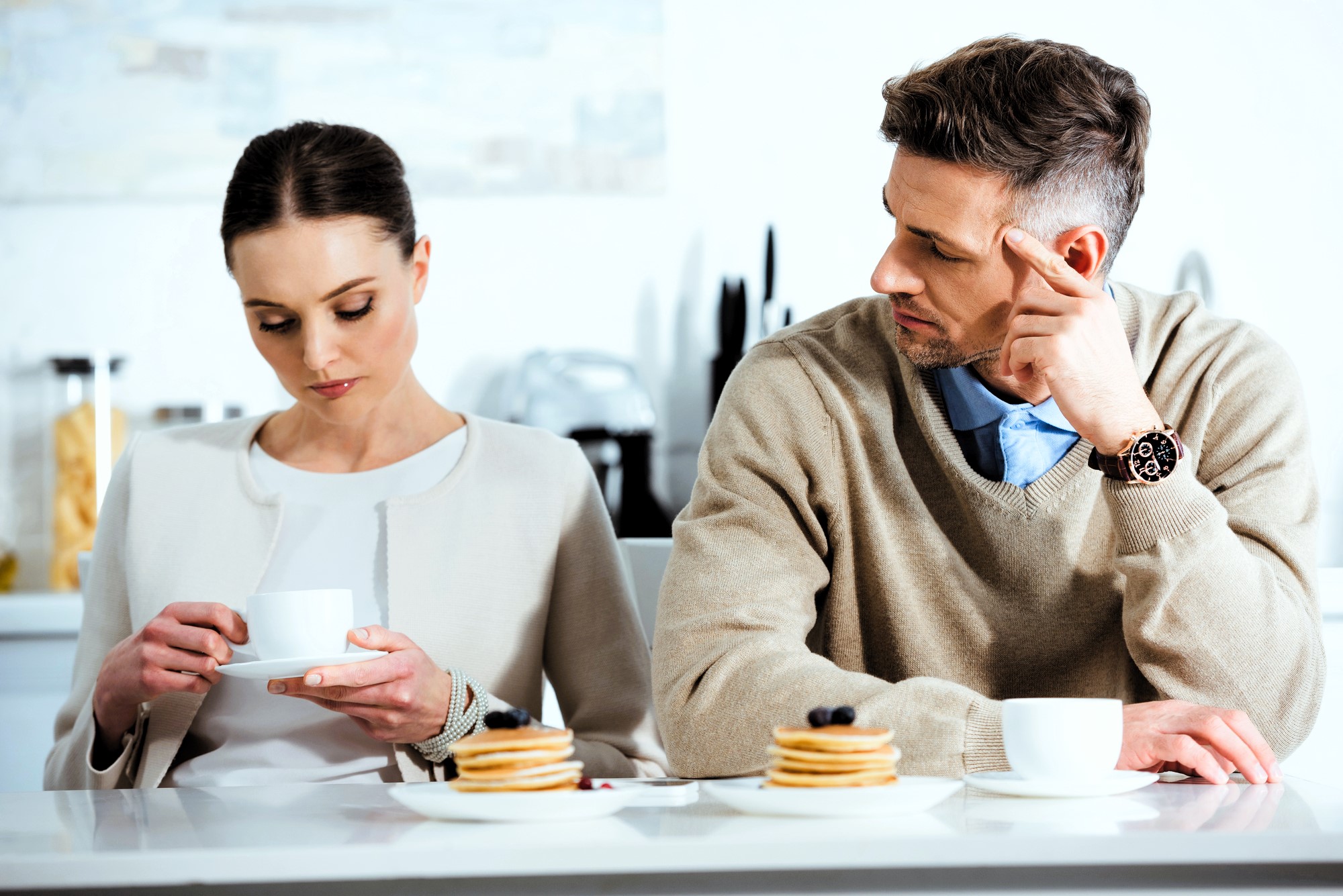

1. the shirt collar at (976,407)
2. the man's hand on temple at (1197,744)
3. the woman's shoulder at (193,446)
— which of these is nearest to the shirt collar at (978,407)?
the shirt collar at (976,407)

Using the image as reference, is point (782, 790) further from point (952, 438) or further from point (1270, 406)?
point (1270, 406)

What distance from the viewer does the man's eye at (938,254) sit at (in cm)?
131

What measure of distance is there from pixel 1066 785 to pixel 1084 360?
0.47 meters

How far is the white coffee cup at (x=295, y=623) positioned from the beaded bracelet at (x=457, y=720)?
206mm

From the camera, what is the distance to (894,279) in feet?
4.27

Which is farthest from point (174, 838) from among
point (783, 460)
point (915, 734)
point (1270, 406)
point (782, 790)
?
point (1270, 406)

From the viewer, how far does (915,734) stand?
987mm

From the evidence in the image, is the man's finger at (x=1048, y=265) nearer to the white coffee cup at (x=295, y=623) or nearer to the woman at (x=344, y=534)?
the woman at (x=344, y=534)

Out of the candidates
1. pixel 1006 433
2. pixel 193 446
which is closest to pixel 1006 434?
pixel 1006 433

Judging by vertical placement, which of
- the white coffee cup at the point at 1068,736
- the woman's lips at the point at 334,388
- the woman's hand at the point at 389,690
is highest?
the woman's lips at the point at 334,388

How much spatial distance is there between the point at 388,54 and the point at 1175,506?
2.17 m

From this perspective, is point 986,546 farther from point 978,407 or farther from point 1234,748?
point 1234,748

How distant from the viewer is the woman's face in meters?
1.43

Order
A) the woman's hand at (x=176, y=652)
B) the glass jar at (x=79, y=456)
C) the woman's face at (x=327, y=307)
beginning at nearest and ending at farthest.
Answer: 1. the woman's hand at (x=176, y=652)
2. the woman's face at (x=327, y=307)
3. the glass jar at (x=79, y=456)
